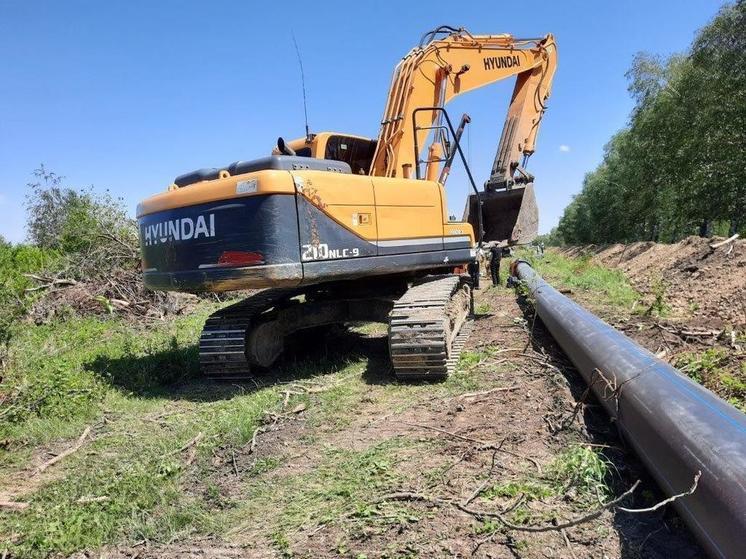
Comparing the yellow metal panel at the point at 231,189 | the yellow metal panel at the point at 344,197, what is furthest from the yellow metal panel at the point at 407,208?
the yellow metal panel at the point at 231,189

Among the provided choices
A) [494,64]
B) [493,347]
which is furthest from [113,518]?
[494,64]

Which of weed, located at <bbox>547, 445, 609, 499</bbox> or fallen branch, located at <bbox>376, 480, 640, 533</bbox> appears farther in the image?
weed, located at <bbox>547, 445, 609, 499</bbox>

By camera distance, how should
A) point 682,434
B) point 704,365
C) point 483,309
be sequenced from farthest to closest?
1. point 483,309
2. point 704,365
3. point 682,434

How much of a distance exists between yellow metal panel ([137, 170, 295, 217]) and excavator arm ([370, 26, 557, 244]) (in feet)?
6.35

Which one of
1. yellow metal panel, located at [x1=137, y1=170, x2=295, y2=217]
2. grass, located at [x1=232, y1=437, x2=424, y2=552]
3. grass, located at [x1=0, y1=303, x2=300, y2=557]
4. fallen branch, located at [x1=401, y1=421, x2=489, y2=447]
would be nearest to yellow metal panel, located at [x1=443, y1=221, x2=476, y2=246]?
yellow metal panel, located at [x1=137, y1=170, x2=295, y2=217]

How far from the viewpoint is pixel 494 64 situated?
9.02 meters

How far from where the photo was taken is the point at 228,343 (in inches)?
224

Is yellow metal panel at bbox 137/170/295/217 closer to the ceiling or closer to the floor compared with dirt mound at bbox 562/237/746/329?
closer to the ceiling

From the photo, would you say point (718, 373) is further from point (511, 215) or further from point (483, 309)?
point (511, 215)

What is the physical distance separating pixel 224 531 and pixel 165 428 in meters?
1.86

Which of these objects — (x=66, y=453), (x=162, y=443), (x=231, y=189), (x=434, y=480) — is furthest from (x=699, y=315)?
(x=66, y=453)

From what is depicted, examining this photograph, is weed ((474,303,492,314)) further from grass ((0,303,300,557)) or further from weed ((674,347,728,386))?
grass ((0,303,300,557))

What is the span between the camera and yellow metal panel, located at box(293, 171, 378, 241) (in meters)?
4.91

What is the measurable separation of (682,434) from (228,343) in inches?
172
